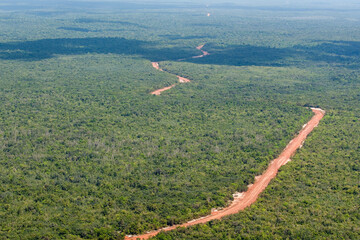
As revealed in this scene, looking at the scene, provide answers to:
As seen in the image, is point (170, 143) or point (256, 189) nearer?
point (256, 189)

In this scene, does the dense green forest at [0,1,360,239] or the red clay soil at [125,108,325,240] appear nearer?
the dense green forest at [0,1,360,239]

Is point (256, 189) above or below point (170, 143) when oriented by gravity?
below

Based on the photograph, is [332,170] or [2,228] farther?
[332,170]

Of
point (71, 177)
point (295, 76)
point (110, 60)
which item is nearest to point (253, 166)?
point (71, 177)

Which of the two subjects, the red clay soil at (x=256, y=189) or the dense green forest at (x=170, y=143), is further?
the red clay soil at (x=256, y=189)

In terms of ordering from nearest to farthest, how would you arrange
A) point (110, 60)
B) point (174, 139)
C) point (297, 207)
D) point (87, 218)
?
1. point (87, 218)
2. point (297, 207)
3. point (174, 139)
4. point (110, 60)

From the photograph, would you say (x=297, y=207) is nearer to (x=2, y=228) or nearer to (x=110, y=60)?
(x=2, y=228)

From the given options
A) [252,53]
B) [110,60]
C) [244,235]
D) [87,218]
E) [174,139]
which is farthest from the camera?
[252,53]

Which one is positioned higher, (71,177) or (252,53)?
(252,53)
